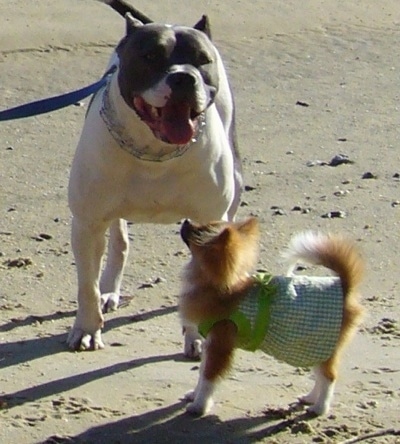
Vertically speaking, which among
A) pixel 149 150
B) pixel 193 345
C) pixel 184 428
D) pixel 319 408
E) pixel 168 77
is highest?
pixel 168 77

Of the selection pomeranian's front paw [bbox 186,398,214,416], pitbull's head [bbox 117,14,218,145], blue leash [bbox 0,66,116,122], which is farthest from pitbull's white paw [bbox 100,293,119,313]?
pomeranian's front paw [bbox 186,398,214,416]

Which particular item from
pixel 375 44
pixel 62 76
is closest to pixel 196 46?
pixel 62 76

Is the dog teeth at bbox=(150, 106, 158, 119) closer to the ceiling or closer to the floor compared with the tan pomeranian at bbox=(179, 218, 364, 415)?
closer to the ceiling

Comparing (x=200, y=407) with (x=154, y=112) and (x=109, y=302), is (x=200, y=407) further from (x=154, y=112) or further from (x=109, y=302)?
(x=109, y=302)

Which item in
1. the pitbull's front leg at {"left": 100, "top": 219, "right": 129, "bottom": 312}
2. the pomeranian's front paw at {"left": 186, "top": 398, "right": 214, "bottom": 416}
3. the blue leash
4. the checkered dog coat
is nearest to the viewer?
the checkered dog coat

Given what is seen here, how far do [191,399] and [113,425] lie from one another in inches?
12.3

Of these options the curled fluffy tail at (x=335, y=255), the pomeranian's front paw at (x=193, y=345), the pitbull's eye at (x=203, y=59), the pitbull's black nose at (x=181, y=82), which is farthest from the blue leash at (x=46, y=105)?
the curled fluffy tail at (x=335, y=255)

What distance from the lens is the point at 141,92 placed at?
16.0ft

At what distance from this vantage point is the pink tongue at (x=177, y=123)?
4.81 m

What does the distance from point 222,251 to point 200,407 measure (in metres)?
0.59

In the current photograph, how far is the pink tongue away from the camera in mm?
4812

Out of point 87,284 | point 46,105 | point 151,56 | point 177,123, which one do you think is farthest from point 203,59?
point 87,284

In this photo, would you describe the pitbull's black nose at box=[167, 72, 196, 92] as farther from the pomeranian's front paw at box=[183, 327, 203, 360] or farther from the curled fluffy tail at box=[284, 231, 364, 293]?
the pomeranian's front paw at box=[183, 327, 203, 360]

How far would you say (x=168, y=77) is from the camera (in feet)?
15.9
